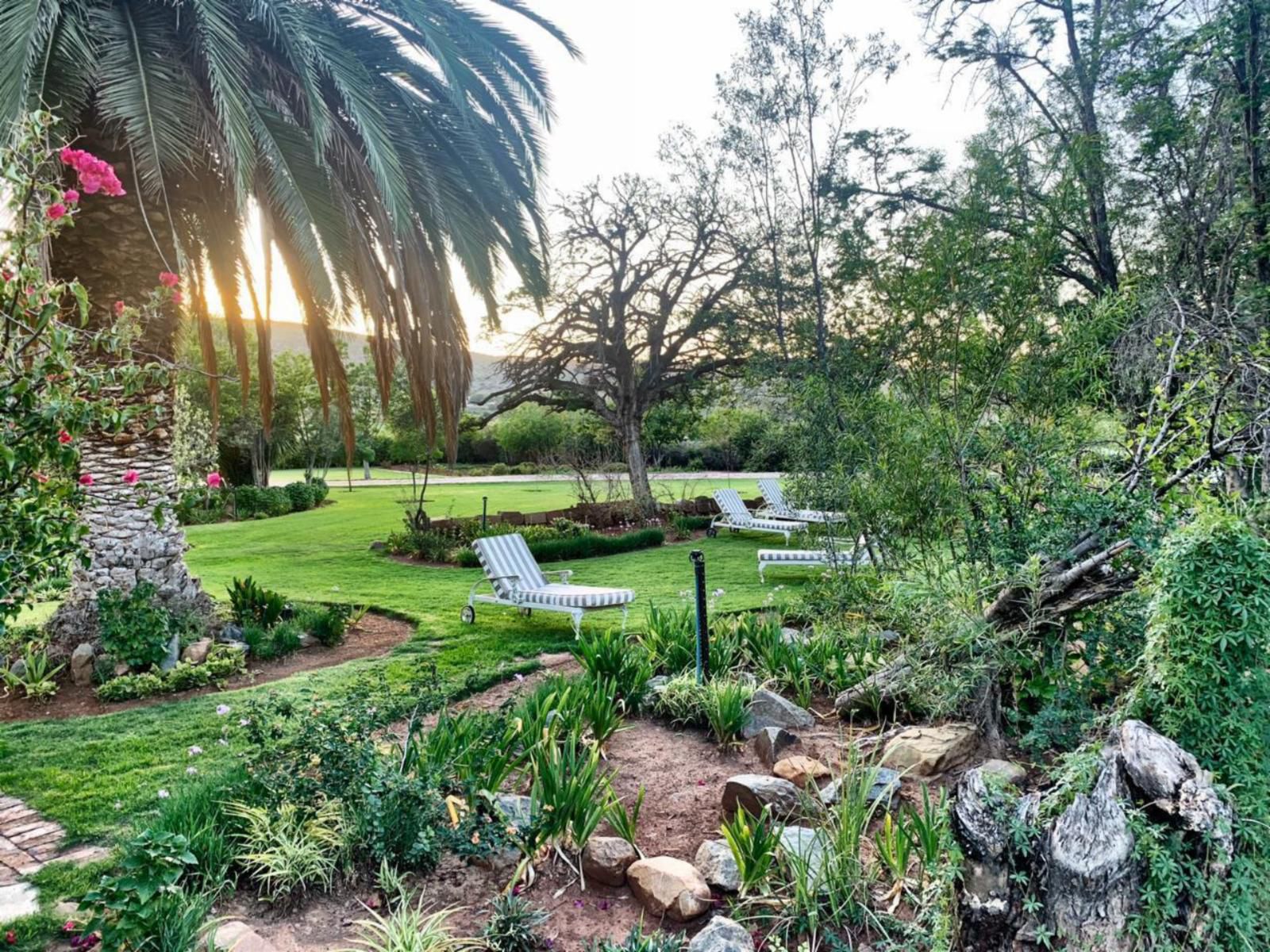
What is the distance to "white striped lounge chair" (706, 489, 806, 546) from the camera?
11859 millimetres

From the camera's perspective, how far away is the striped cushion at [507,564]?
22.4 feet

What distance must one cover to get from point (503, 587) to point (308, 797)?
4060 millimetres

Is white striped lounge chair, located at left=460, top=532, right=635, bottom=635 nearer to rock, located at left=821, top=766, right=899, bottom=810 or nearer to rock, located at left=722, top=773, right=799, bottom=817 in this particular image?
rock, located at left=722, top=773, right=799, bottom=817

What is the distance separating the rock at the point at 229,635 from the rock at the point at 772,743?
426cm

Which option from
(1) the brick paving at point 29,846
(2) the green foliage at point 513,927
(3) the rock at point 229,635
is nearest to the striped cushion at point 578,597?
(3) the rock at point 229,635

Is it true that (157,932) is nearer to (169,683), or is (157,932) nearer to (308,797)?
(308,797)

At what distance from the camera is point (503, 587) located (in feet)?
22.4

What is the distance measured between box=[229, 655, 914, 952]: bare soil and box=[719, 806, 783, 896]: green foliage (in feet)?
0.67

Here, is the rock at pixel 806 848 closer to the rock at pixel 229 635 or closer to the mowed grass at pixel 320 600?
the mowed grass at pixel 320 600

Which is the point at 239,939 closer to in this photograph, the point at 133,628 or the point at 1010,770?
the point at 1010,770

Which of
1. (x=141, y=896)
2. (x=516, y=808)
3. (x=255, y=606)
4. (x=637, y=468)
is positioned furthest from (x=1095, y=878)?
(x=637, y=468)

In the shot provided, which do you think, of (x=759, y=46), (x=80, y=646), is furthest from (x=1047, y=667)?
(x=759, y=46)

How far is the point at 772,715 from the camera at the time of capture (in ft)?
13.3

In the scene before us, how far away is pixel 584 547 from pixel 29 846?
8.52 meters
